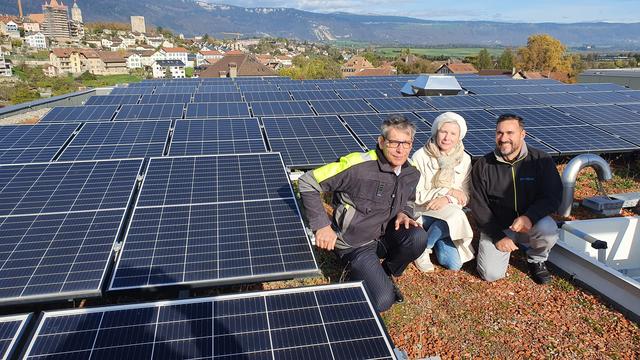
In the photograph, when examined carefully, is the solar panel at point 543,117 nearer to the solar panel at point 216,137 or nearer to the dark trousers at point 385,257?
the solar panel at point 216,137

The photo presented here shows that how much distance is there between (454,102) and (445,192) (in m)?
11.7

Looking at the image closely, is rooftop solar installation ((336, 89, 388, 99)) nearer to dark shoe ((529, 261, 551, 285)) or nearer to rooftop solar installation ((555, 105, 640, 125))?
rooftop solar installation ((555, 105, 640, 125))

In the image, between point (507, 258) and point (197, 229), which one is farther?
point (507, 258)

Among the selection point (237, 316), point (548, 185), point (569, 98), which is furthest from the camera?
point (569, 98)

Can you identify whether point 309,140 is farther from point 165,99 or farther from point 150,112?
point 165,99

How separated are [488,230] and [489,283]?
80 cm

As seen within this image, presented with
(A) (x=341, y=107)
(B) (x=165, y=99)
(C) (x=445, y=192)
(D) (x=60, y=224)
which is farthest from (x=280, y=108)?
(D) (x=60, y=224)

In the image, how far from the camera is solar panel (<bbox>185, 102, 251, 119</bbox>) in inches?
595

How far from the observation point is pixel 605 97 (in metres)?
18.3

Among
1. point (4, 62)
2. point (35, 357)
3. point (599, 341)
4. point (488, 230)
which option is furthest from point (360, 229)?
A: point (4, 62)

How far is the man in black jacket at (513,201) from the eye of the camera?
5.54m

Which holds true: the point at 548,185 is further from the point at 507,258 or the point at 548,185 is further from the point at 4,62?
the point at 4,62

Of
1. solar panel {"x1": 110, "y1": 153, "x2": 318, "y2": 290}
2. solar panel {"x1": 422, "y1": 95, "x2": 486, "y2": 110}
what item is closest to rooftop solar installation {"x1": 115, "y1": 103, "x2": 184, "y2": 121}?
solar panel {"x1": 110, "y1": 153, "x2": 318, "y2": 290}

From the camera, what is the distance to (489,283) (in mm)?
5938
